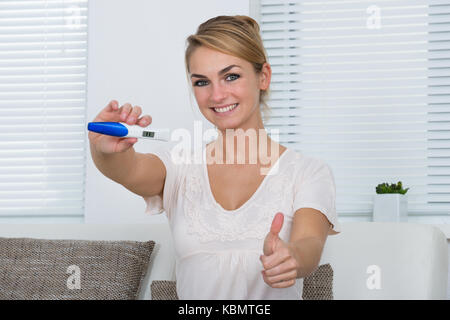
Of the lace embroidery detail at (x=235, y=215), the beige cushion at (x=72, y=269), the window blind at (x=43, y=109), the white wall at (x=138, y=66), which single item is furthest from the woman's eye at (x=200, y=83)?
the window blind at (x=43, y=109)

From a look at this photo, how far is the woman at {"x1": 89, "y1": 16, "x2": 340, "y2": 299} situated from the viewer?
4.05ft

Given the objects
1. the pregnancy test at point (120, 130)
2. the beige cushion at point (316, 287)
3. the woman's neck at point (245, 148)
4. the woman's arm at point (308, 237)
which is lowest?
the beige cushion at point (316, 287)

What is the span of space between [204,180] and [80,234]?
1.92 feet

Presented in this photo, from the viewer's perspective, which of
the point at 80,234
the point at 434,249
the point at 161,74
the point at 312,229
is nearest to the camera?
the point at 312,229

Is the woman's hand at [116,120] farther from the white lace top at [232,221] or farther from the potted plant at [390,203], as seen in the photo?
the potted plant at [390,203]

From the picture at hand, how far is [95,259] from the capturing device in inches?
62.4

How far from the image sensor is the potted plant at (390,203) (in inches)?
82.9

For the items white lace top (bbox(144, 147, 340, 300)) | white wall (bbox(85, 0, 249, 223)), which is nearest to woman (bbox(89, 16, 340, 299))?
white lace top (bbox(144, 147, 340, 300))

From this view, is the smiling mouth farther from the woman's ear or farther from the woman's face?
the woman's ear

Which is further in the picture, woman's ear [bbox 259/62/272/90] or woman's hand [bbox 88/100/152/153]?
woman's ear [bbox 259/62/272/90]

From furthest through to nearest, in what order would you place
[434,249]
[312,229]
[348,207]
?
[348,207] → [434,249] → [312,229]

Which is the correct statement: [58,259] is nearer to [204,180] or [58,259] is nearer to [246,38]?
[204,180]

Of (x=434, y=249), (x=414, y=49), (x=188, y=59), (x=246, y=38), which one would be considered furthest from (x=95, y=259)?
(x=414, y=49)

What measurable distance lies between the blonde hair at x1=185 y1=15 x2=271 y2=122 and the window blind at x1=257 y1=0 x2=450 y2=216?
105 cm
